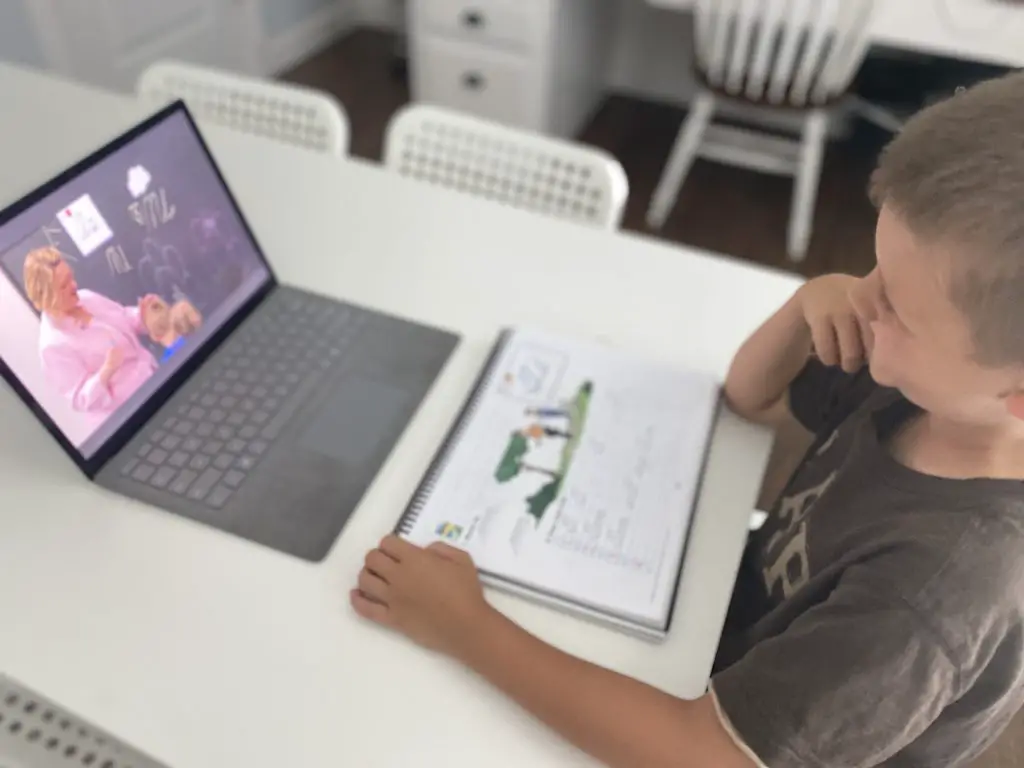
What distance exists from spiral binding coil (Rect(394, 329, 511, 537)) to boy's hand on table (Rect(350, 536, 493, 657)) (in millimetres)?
35

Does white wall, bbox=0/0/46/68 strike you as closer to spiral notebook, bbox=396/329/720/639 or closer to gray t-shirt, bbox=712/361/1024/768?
spiral notebook, bbox=396/329/720/639

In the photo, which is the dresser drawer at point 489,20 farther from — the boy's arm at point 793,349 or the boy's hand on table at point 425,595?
the boy's hand on table at point 425,595

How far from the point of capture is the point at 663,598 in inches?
27.0

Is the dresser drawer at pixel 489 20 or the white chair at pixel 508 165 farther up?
the white chair at pixel 508 165

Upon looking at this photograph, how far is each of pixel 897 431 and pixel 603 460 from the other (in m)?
0.24

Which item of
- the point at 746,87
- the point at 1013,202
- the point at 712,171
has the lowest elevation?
the point at 712,171

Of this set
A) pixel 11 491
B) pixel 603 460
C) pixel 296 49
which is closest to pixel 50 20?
pixel 296 49

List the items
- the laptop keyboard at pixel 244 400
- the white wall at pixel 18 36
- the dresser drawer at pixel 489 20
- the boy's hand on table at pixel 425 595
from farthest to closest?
1. the dresser drawer at pixel 489 20
2. the white wall at pixel 18 36
3. the laptop keyboard at pixel 244 400
4. the boy's hand on table at pixel 425 595

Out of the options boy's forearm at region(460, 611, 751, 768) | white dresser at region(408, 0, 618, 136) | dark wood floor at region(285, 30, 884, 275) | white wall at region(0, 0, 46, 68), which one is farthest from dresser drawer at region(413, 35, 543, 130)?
boy's forearm at region(460, 611, 751, 768)

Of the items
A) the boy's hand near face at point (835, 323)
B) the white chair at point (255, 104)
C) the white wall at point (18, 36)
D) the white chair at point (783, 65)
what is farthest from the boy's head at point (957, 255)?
the white wall at point (18, 36)

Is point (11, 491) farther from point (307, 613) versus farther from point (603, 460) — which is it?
point (603, 460)

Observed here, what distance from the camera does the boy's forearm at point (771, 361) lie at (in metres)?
0.82

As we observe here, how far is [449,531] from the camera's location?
2.40 ft

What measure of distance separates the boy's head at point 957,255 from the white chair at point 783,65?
1379mm
